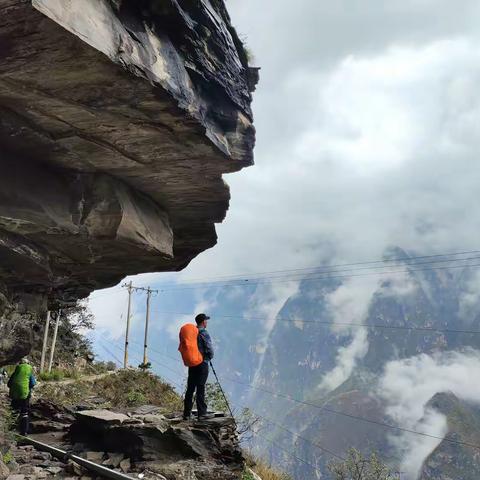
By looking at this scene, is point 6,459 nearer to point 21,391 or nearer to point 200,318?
point 21,391

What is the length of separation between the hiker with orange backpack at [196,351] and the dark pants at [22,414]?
5.36 m

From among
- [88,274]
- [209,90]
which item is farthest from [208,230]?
[209,90]

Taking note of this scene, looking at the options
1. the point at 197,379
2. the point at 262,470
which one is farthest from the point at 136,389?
the point at 197,379

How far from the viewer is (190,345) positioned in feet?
32.7

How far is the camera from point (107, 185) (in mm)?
9961

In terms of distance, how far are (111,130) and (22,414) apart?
9093 millimetres

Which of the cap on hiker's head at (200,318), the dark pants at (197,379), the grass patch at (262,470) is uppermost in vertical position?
the cap on hiker's head at (200,318)

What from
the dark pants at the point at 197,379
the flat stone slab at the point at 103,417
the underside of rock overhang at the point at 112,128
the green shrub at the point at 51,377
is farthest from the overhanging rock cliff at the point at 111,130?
the green shrub at the point at 51,377

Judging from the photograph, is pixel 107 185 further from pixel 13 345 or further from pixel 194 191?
pixel 13 345

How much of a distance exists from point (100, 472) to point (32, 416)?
8.23m

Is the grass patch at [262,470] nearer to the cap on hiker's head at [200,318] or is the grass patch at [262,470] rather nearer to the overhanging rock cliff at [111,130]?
the cap on hiker's head at [200,318]

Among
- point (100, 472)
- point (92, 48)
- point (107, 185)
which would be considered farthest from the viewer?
point (107, 185)

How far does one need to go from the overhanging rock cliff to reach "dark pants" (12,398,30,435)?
8.33ft

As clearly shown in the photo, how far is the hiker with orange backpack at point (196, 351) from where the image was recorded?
32.7ft
